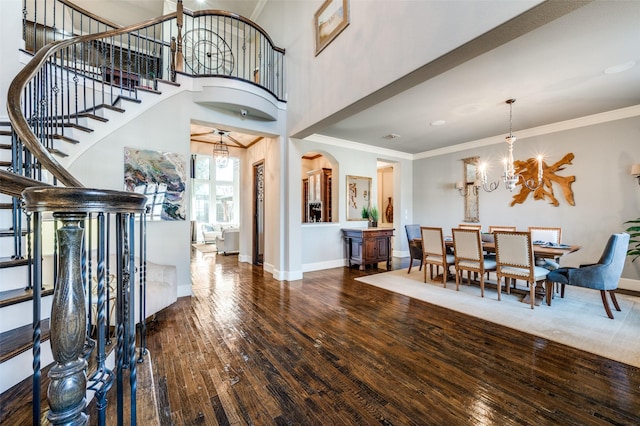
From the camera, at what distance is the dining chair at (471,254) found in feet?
12.5

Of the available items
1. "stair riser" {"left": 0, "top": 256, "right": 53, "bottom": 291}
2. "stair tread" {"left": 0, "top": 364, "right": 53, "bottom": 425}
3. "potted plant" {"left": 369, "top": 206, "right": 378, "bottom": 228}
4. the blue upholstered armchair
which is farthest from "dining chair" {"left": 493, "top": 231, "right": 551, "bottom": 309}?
"stair riser" {"left": 0, "top": 256, "right": 53, "bottom": 291}

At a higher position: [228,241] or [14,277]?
[14,277]

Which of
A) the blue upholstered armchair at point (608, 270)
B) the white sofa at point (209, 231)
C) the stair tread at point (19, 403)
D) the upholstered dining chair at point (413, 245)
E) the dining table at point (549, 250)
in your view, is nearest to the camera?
the stair tread at point (19, 403)

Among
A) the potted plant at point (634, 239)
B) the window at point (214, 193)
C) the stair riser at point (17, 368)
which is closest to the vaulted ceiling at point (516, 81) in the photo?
the potted plant at point (634, 239)

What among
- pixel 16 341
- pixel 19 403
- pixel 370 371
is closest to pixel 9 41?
Result: pixel 16 341

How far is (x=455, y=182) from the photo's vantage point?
21.2 feet

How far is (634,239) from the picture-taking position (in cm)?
415

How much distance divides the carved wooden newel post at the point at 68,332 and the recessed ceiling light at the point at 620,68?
4.87 meters

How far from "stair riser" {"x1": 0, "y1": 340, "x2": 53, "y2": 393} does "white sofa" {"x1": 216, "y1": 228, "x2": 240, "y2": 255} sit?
6095 mm

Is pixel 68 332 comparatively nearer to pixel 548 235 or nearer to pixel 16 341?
pixel 16 341

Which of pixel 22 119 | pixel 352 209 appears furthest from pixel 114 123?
pixel 352 209

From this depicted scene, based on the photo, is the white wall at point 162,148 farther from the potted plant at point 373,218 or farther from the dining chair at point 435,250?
the dining chair at point 435,250

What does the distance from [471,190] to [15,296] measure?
23.4 feet

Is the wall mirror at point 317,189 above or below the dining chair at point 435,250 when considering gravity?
above
